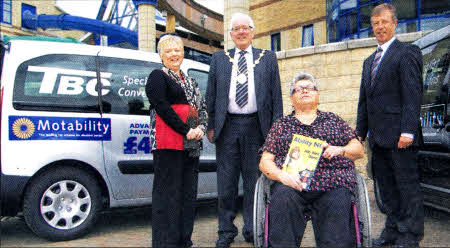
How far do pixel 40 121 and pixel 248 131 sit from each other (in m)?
1.94

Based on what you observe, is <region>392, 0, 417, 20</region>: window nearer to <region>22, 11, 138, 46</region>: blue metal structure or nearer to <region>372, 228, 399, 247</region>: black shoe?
<region>372, 228, 399, 247</region>: black shoe

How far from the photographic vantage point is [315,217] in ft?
8.70

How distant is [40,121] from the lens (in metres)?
3.90

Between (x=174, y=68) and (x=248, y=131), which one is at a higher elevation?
(x=174, y=68)

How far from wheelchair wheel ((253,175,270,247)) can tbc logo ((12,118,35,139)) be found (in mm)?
2328

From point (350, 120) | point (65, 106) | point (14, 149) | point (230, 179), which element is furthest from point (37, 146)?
point (350, 120)

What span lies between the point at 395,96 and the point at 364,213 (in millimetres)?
1278

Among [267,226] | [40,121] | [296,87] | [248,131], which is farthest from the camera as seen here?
[40,121]

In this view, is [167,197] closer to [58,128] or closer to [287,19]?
[58,128]

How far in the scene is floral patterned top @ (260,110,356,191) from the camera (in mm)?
2656

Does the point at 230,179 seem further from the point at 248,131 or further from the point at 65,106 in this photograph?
the point at 65,106

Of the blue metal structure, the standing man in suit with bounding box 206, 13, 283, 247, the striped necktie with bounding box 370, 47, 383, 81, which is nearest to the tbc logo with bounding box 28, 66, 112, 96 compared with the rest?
the standing man in suit with bounding box 206, 13, 283, 247

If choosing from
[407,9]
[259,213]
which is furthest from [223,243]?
[407,9]

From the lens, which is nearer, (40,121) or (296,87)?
(296,87)
